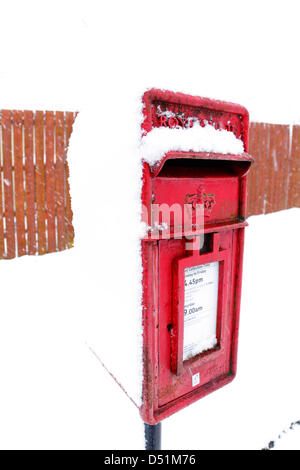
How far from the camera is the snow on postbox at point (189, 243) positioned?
1032mm

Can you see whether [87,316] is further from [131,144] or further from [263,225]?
[263,225]

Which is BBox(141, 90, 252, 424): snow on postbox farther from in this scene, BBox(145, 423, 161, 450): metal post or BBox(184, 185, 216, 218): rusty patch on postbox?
BBox(145, 423, 161, 450): metal post

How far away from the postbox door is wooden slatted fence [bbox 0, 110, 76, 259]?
11.0ft

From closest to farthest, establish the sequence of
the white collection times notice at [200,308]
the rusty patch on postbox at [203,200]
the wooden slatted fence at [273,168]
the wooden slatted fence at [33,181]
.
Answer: the rusty patch on postbox at [203,200] < the white collection times notice at [200,308] < the wooden slatted fence at [33,181] < the wooden slatted fence at [273,168]

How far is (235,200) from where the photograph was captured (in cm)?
136

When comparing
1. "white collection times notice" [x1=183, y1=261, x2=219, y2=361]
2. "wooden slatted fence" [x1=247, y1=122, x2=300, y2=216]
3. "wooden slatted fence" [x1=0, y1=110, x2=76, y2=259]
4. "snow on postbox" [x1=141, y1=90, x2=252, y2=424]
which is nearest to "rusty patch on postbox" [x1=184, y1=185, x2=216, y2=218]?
"snow on postbox" [x1=141, y1=90, x2=252, y2=424]

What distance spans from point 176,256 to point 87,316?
763 millimetres

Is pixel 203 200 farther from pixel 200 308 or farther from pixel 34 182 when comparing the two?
pixel 34 182

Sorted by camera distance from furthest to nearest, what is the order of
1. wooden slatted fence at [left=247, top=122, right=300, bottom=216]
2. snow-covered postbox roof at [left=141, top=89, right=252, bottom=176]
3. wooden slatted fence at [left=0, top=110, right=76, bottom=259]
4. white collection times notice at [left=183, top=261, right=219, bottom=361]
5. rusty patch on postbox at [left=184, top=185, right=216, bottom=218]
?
1. wooden slatted fence at [left=247, top=122, right=300, bottom=216]
2. wooden slatted fence at [left=0, top=110, right=76, bottom=259]
3. white collection times notice at [left=183, top=261, right=219, bottom=361]
4. rusty patch on postbox at [left=184, top=185, right=216, bottom=218]
5. snow-covered postbox roof at [left=141, top=89, right=252, bottom=176]

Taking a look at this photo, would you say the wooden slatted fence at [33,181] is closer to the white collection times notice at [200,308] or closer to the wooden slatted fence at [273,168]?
the white collection times notice at [200,308]

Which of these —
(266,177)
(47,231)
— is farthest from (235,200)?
(266,177)

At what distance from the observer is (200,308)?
52.6 inches

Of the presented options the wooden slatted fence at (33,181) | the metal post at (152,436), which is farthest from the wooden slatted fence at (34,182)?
the metal post at (152,436)

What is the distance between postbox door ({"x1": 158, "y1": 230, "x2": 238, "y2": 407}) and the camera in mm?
1148
